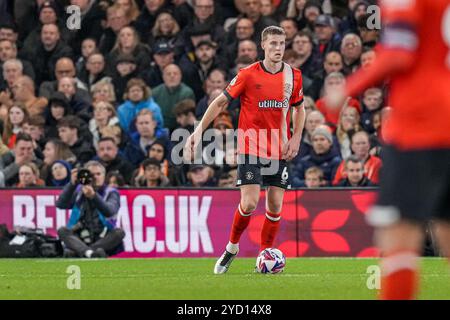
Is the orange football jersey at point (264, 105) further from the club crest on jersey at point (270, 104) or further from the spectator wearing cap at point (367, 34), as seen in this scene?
the spectator wearing cap at point (367, 34)

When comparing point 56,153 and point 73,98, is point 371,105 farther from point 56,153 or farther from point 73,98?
point 73,98

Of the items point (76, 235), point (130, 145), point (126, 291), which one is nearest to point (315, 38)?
point (130, 145)

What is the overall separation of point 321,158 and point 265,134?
15.9 feet

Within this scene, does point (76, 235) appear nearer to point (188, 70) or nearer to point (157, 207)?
point (157, 207)

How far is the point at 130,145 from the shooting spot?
18.9m

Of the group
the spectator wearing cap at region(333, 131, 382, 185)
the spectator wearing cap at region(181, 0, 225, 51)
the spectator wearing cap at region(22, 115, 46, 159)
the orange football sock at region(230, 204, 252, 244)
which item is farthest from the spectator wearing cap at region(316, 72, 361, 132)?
the orange football sock at region(230, 204, 252, 244)

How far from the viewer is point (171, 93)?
63.4 feet

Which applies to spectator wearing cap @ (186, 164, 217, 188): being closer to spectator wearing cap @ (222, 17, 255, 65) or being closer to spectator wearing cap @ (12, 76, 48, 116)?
spectator wearing cap @ (222, 17, 255, 65)

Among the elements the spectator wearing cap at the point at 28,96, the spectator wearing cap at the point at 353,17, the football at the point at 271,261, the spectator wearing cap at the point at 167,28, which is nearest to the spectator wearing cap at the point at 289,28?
the spectator wearing cap at the point at 353,17

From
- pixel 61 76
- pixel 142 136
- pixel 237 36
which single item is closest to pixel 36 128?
pixel 61 76

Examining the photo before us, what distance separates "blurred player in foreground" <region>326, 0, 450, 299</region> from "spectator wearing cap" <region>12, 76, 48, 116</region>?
13453 mm

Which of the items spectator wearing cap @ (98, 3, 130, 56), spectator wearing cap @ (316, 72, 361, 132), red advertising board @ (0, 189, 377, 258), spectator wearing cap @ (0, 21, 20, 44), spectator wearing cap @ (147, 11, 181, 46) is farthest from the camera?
spectator wearing cap @ (0, 21, 20, 44)

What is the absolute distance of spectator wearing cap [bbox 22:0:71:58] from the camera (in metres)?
20.8

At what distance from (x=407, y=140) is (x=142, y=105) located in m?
12.5
